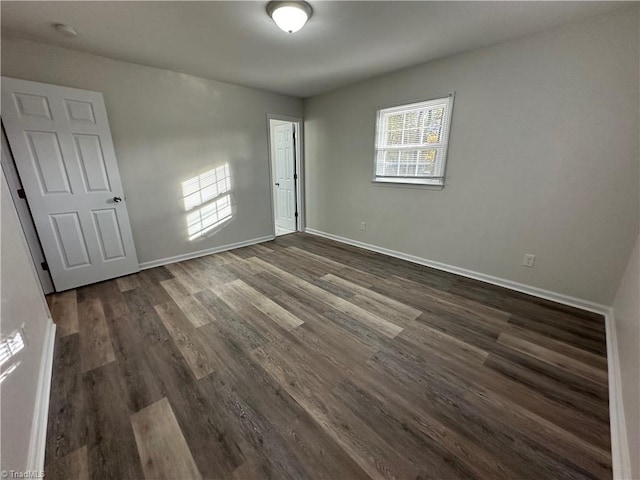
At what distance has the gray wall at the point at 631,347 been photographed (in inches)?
44.0

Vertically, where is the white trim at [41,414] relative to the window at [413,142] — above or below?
below

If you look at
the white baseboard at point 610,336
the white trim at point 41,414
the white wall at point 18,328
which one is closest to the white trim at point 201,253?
the white wall at point 18,328

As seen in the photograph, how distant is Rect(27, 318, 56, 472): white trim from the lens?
1.15 meters

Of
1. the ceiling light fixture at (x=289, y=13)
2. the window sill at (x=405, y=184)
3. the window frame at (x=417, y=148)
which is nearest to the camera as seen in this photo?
the ceiling light fixture at (x=289, y=13)

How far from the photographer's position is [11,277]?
149cm

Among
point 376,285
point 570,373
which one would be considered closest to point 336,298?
point 376,285

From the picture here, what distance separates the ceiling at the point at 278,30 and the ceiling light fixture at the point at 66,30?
4 centimetres

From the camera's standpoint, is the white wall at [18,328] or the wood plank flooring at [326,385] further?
the wood plank flooring at [326,385]

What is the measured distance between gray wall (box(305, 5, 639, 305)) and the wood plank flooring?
1.63 ft

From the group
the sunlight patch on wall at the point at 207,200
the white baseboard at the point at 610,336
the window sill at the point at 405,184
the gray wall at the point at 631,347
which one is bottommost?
the white baseboard at the point at 610,336

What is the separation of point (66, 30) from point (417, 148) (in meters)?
3.60

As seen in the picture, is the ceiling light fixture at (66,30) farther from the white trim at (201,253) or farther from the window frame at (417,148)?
the window frame at (417,148)

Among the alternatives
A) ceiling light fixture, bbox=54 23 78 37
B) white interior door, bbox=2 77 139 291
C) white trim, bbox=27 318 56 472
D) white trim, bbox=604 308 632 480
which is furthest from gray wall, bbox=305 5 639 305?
white trim, bbox=27 318 56 472

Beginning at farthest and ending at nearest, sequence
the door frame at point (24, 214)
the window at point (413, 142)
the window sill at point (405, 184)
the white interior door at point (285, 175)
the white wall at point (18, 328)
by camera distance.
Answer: the white interior door at point (285, 175), the window sill at point (405, 184), the window at point (413, 142), the door frame at point (24, 214), the white wall at point (18, 328)
